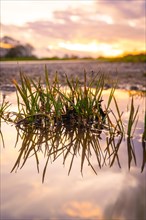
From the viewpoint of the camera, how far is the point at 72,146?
271 centimetres

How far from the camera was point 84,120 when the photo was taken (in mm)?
3428

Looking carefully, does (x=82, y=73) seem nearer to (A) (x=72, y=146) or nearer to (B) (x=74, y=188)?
(A) (x=72, y=146)

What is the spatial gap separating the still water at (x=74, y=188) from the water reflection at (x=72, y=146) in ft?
0.06

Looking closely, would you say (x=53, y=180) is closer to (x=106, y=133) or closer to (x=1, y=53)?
(x=106, y=133)

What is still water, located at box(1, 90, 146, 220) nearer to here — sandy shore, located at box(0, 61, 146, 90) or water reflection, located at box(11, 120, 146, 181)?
water reflection, located at box(11, 120, 146, 181)

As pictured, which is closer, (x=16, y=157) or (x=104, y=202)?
(x=104, y=202)

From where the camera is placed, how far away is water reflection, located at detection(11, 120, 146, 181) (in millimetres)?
2379

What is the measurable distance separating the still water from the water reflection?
0.06ft

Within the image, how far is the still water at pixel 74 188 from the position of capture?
5.19 ft

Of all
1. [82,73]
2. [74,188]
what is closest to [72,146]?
[74,188]

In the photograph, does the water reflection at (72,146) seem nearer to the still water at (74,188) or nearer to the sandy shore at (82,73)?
the still water at (74,188)

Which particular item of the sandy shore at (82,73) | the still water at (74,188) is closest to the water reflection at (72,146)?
the still water at (74,188)

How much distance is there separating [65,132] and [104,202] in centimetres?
153

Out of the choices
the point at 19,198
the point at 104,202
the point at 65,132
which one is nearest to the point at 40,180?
the point at 19,198
